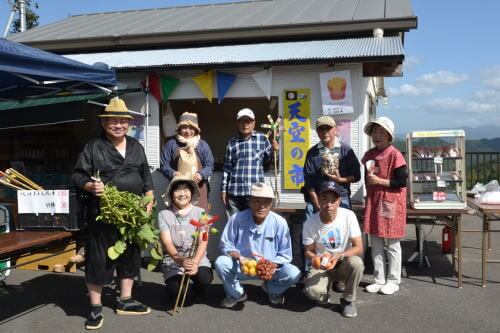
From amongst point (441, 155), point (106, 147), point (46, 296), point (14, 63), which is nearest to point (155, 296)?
point (46, 296)

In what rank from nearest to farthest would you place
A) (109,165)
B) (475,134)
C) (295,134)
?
(109,165) < (295,134) < (475,134)

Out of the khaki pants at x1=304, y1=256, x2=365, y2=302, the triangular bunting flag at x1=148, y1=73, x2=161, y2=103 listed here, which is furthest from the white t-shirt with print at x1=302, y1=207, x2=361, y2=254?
the triangular bunting flag at x1=148, y1=73, x2=161, y2=103

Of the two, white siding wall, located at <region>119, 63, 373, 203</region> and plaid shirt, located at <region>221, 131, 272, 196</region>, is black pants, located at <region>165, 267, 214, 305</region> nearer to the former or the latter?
plaid shirt, located at <region>221, 131, 272, 196</region>

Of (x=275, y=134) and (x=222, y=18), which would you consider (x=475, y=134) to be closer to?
(x=222, y=18)

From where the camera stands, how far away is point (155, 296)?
5.16 meters

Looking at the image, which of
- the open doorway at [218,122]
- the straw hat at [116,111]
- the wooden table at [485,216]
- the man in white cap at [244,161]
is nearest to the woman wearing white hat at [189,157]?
the man in white cap at [244,161]

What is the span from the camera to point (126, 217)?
4.28 metres

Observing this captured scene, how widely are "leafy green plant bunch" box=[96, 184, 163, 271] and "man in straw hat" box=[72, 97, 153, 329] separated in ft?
0.28

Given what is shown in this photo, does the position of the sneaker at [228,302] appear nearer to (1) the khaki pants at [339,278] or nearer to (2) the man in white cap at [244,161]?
(1) the khaki pants at [339,278]

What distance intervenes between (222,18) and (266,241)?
5640mm

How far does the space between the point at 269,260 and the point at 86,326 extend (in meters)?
1.78

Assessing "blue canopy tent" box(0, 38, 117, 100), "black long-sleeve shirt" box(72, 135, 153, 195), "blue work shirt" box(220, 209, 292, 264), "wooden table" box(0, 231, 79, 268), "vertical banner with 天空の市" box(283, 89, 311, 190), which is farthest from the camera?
"vertical banner with 天空の市" box(283, 89, 311, 190)

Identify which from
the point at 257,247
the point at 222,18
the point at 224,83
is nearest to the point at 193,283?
the point at 257,247

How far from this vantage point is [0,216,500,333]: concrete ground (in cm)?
423
